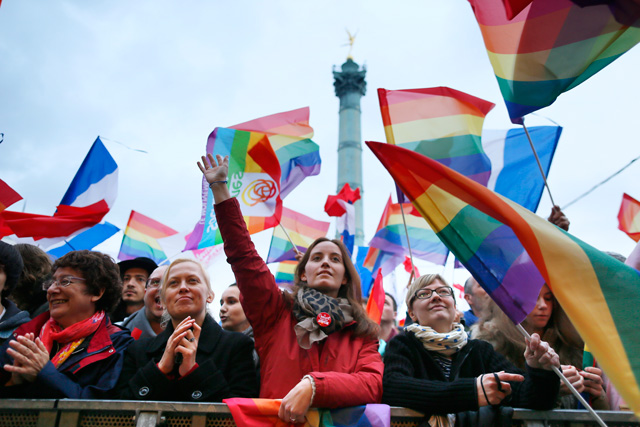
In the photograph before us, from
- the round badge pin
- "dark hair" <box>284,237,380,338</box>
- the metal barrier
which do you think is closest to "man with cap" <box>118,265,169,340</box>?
"dark hair" <box>284,237,380,338</box>

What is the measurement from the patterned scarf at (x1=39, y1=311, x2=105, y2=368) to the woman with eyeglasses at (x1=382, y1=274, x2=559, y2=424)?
1.72 metres

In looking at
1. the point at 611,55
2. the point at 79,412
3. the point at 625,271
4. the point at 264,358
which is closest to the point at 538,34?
the point at 611,55

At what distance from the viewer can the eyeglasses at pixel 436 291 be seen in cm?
337

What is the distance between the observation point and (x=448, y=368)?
9.78 ft

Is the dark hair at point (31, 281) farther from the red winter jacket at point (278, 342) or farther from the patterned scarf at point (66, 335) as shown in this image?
the red winter jacket at point (278, 342)

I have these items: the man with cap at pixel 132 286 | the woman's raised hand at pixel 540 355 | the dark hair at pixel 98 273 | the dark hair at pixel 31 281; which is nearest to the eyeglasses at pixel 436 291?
the woman's raised hand at pixel 540 355

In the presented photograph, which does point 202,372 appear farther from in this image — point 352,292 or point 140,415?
point 352,292

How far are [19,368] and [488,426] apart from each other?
2.28 metres

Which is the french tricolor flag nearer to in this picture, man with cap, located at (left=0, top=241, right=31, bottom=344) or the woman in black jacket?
man with cap, located at (left=0, top=241, right=31, bottom=344)

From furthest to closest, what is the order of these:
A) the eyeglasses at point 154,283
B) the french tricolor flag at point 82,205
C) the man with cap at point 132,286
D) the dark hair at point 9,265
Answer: the french tricolor flag at point 82,205 < the man with cap at point 132,286 < the eyeglasses at point 154,283 < the dark hair at point 9,265

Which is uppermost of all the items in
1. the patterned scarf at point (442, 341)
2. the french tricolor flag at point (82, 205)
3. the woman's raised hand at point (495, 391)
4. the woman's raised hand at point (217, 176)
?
the french tricolor flag at point (82, 205)

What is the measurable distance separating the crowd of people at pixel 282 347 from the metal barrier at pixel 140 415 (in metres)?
0.11

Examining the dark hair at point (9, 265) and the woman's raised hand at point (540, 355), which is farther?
the dark hair at point (9, 265)

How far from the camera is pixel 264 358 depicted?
3029 millimetres
